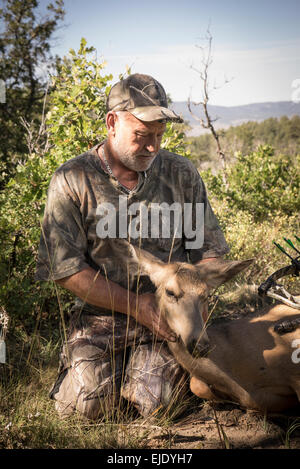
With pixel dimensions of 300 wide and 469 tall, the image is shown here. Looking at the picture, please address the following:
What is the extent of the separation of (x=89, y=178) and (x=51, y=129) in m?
2.12

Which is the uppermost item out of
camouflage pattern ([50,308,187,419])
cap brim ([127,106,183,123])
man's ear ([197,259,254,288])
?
cap brim ([127,106,183,123])

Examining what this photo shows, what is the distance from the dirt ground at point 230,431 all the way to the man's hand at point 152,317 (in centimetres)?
67

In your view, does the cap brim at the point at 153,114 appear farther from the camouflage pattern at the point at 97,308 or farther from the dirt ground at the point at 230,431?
the dirt ground at the point at 230,431

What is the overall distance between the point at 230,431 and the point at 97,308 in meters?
1.49

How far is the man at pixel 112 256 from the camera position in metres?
3.79

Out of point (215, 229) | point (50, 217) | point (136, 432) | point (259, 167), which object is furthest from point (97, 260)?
point (259, 167)

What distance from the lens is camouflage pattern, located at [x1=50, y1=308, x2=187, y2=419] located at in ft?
12.3

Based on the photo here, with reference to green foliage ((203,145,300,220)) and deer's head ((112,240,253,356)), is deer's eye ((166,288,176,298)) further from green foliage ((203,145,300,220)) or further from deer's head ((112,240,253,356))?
green foliage ((203,145,300,220))

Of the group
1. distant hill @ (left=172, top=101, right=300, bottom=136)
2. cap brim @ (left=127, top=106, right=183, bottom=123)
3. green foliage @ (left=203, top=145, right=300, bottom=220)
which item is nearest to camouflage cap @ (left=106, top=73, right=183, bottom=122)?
cap brim @ (left=127, top=106, right=183, bottom=123)

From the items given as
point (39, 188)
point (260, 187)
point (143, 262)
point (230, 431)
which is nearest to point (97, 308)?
point (143, 262)

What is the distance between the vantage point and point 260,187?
1032 cm

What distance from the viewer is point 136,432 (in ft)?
11.0

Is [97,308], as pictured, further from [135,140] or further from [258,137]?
[258,137]

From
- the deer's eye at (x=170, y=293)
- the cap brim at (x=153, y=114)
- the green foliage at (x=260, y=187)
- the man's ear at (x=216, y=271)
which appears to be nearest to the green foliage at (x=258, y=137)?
the green foliage at (x=260, y=187)
